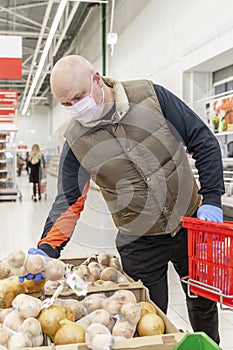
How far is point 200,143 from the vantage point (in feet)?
6.58

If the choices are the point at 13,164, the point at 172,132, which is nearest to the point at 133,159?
the point at 172,132

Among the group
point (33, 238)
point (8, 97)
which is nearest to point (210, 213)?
point (33, 238)

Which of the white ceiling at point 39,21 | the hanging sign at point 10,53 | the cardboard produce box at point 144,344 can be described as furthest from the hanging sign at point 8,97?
the cardboard produce box at point 144,344

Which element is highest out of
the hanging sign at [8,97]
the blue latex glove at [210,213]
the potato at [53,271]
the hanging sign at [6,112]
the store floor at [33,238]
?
the hanging sign at [8,97]

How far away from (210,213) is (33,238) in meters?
6.16

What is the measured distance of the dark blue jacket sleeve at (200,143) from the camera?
6.43 ft

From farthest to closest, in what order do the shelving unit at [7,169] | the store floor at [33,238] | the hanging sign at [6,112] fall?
1. the shelving unit at [7,169]
2. the hanging sign at [6,112]
3. the store floor at [33,238]

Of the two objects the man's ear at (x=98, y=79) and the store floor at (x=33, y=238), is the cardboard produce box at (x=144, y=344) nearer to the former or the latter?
the store floor at (x=33, y=238)

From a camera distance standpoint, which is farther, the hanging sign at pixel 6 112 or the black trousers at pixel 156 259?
the hanging sign at pixel 6 112

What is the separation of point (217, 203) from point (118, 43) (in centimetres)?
896

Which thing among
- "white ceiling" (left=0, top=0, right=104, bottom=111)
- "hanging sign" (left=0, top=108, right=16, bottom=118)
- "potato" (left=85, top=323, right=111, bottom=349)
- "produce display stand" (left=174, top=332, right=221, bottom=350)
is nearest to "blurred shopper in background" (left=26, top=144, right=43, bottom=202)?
"hanging sign" (left=0, top=108, right=16, bottom=118)

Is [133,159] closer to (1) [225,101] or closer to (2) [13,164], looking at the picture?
(1) [225,101]

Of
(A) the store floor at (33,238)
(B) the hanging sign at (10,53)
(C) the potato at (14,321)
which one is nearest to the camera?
(C) the potato at (14,321)

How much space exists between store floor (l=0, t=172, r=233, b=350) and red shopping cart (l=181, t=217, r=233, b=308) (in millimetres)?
785
